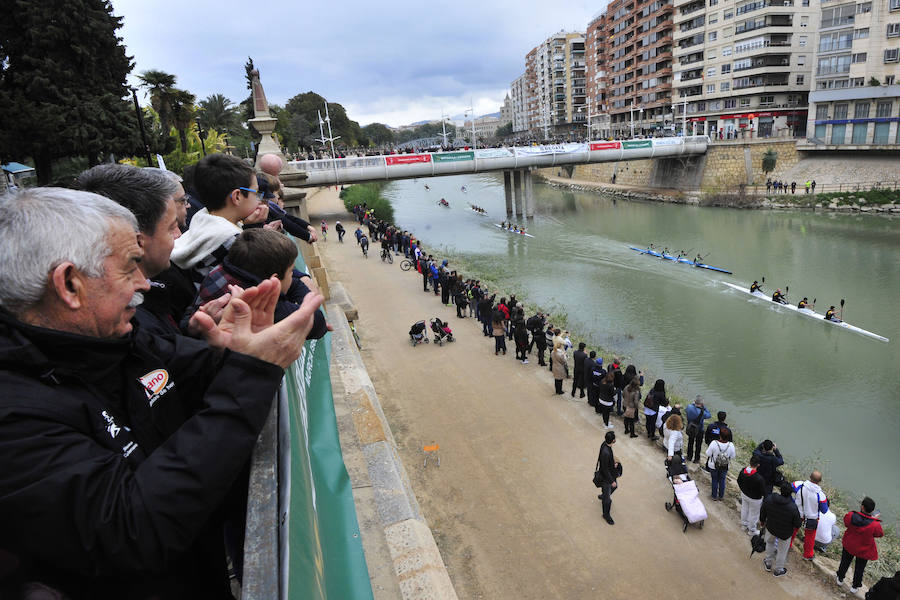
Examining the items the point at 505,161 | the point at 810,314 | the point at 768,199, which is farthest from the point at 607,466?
the point at 768,199

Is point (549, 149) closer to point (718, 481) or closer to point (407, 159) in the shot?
point (407, 159)

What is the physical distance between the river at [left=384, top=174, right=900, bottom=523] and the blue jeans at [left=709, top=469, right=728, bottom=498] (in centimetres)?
367

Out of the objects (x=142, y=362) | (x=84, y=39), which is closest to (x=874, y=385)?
(x=142, y=362)

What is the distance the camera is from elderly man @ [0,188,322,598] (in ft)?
3.94

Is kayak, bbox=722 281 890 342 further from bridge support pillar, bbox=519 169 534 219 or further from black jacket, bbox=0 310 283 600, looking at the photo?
bridge support pillar, bbox=519 169 534 219

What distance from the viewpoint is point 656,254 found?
29.6m

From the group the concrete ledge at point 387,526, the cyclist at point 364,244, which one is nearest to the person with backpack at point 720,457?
the concrete ledge at point 387,526

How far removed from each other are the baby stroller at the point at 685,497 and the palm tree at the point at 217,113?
5225cm

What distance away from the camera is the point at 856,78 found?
4250 cm

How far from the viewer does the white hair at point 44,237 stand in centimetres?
142

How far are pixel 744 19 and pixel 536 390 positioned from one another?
187 ft

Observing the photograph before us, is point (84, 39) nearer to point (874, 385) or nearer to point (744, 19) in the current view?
point (874, 385)

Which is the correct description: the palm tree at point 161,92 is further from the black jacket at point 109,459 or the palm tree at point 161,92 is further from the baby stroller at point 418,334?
the black jacket at point 109,459

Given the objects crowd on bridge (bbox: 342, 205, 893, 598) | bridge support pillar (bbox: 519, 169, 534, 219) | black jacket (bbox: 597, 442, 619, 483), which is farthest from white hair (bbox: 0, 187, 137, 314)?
bridge support pillar (bbox: 519, 169, 534, 219)
